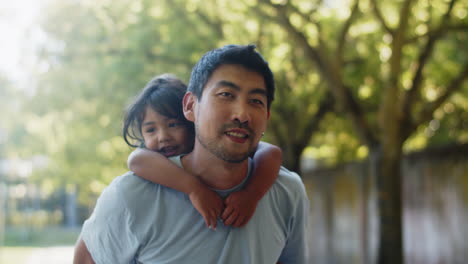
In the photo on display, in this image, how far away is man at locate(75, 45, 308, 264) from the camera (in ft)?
7.41

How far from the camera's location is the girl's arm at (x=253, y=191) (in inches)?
90.4

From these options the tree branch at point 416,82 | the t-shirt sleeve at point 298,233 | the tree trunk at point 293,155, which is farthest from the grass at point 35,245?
the t-shirt sleeve at point 298,233

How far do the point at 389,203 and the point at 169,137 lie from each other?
17.6 ft

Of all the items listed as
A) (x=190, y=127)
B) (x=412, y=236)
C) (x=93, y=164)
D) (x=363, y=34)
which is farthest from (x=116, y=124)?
(x=190, y=127)

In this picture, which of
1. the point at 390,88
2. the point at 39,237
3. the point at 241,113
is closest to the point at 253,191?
the point at 241,113

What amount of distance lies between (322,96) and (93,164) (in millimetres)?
5752

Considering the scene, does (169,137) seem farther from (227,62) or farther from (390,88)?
(390,88)

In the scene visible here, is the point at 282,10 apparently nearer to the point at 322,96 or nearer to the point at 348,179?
the point at 322,96

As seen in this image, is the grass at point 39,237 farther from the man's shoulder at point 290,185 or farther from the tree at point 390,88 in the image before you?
the man's shoulder at point 290,185

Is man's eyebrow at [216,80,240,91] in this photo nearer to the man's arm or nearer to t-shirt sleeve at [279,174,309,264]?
t-shirt sleeve at [279,174,309,264]

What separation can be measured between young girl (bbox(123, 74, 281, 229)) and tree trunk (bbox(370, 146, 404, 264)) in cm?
491

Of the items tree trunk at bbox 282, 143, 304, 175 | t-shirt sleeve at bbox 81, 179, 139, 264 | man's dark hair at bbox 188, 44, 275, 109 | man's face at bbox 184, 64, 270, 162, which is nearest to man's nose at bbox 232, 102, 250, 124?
man's face at bbox 184, 64, 270, 162

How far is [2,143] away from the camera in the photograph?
51.2 ft

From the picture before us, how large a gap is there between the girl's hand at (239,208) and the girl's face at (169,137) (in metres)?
0.59
